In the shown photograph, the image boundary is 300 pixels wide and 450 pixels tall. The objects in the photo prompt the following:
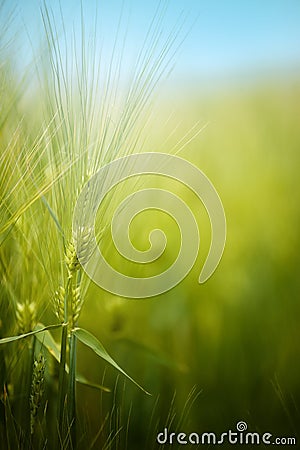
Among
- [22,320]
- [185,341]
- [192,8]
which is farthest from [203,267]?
[192,8]

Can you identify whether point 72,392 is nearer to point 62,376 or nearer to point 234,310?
point 62,376

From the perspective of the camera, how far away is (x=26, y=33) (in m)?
1.21

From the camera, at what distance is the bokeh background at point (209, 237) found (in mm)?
1201

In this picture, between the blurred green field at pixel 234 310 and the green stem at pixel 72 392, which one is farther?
the blurred green field at pixel 234 310

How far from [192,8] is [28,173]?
0.43 metres

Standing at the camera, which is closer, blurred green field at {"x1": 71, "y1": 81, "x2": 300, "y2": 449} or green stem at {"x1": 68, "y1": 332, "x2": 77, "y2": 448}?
green stem at {"x1": 68, "y1": 332, "x2": 77, "y2": 448}

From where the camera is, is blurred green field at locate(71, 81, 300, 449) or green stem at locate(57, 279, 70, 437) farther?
blurred green field at locate(71, 81, 300, 449)

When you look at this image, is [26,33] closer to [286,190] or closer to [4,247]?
[4,247]

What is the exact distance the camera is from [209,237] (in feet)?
4.02

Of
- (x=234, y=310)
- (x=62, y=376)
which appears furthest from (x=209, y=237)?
(x=62, y=376)

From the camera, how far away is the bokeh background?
1.20m

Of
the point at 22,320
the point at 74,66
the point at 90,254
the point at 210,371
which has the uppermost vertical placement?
the point at 74,66

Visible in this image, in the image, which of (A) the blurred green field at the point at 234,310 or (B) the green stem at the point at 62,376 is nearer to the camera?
(B) the green stem at the point at 62,376

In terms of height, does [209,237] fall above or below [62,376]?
above
